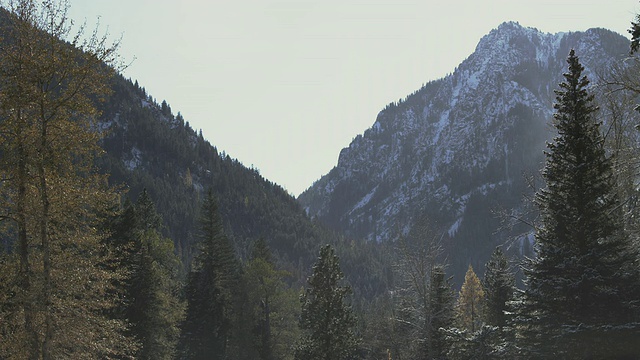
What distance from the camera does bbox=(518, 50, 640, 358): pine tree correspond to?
1752 centimetres

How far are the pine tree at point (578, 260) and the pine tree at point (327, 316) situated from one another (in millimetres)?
16354

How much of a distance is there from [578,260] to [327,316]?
1958 centimetres

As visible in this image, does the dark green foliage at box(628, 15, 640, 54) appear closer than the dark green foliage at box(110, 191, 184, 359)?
Yes

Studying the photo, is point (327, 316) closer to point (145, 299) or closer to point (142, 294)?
point (145, 299)

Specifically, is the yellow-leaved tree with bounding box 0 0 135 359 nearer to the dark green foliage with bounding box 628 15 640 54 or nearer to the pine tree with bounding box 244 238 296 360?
the dark green foliage with bounding box 628 15 640 54

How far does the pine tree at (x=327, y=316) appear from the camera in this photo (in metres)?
33.8

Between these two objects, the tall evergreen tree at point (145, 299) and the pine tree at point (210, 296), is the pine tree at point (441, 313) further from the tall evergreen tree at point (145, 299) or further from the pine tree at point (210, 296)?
the pine tree at point (210, 296)

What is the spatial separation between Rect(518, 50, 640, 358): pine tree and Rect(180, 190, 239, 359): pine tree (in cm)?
3076

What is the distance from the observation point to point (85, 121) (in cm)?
1391

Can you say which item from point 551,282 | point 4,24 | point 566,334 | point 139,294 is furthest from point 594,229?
point 139,294

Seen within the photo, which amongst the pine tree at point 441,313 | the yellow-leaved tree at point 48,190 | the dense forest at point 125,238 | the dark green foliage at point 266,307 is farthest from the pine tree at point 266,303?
the yellow-leaved tree at point 48,190

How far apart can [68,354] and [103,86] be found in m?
7.35

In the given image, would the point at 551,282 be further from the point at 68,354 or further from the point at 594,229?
the point at 68,354

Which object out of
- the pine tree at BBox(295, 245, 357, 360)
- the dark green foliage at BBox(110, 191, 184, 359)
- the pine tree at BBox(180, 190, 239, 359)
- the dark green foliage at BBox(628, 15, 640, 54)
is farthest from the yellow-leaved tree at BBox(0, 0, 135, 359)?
the pine tree at BBox(180, 190, 239, 359)
